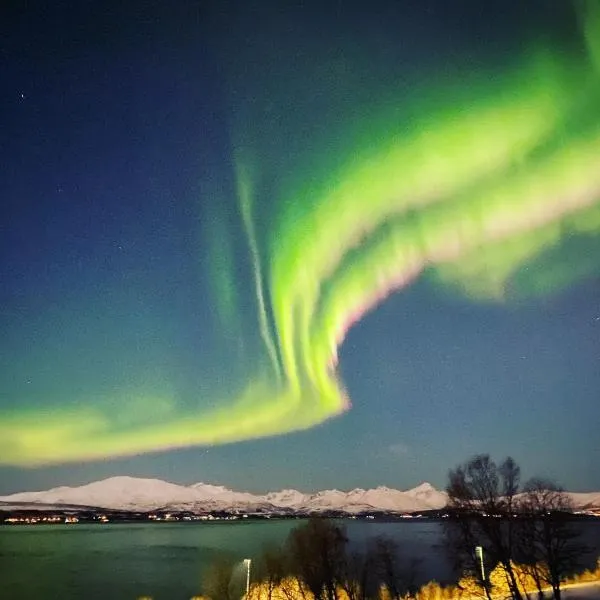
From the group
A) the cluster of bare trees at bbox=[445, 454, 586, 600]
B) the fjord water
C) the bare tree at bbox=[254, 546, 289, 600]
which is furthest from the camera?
the fjord water

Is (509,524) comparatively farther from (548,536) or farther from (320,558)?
(320,558)

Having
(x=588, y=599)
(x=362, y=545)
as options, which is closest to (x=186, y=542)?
(x=362, y=545)

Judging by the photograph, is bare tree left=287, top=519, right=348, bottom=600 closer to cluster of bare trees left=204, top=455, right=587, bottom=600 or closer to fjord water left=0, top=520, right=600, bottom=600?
cluster of bare trees left=204, top=455, right=587, bottom=600

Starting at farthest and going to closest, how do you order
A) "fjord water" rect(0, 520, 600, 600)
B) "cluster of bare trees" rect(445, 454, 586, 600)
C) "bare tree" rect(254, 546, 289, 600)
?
"fjord water" rect(0, 520, 600, 600) < "bare tree" rect(254, 546, 289, 600) < "cluster of bare trees" rect(445, 454, 586, 600)

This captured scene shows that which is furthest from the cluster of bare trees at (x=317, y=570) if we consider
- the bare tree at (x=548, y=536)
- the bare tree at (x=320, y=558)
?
the bare tree at (x=548, y=536)

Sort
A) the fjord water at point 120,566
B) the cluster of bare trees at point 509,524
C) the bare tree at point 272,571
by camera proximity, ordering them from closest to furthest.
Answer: the cluster of bare trees at point 509,524, the bare tree at point 272,571, the fjord water at point 120,566

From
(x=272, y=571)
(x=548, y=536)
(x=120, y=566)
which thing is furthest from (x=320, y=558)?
(x=120, y=566)

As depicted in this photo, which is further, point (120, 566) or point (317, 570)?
point (120, 566)

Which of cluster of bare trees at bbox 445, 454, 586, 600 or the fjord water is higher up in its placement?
cluster of bare trees at bbox 445, 454, 586, 600

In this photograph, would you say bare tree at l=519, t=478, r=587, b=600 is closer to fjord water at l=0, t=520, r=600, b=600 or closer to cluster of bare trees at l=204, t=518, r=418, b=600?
cluster of bare trees at l=204, t=518, r=418, b=600

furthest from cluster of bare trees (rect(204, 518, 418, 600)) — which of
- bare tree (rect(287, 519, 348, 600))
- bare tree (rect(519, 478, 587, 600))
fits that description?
bare tree (rect(519, 478, 587, 600))

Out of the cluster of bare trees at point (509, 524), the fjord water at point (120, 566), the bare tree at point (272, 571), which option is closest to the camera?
the cluster of bare trees at point (509, 524)

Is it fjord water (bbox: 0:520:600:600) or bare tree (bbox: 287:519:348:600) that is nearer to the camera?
bare tree (bbox: 287:519:348:600)

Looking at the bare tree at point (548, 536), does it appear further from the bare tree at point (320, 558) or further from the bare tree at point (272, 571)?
the bare tree at point (272, 571)
